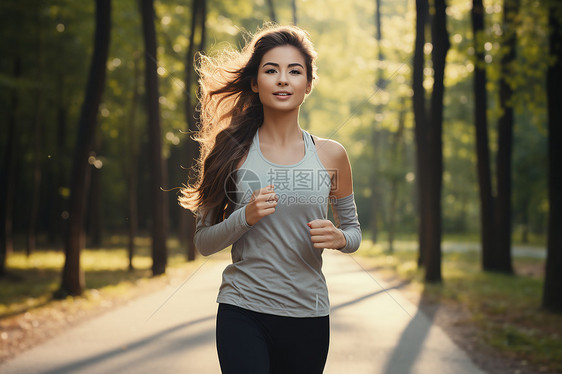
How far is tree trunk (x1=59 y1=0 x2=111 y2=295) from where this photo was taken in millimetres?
10953

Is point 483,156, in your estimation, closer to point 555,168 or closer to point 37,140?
point 555,168

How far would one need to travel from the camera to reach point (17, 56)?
16.5 m

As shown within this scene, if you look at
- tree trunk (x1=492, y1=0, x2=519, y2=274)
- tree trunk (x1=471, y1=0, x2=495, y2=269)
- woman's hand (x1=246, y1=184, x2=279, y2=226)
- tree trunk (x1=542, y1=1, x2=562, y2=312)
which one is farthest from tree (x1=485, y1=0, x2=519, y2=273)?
woman's hand (x1=246, y1=184, x2=279, y2=226)

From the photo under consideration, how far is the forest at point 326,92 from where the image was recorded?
11.1 meters

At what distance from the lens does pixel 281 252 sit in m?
2.70

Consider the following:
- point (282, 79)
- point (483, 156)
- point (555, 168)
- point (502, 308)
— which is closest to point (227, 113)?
point (282, 79)

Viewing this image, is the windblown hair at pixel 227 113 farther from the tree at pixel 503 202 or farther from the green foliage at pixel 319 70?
the tree at pixel 503 202

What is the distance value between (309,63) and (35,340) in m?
6.11

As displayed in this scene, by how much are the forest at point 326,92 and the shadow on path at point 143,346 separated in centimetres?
143

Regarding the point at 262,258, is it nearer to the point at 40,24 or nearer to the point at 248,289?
the point at 248,289

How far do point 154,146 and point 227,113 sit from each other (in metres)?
11.6

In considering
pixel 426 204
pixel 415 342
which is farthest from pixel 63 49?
pixel 415 342

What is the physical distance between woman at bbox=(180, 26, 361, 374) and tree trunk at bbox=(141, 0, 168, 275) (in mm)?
11325

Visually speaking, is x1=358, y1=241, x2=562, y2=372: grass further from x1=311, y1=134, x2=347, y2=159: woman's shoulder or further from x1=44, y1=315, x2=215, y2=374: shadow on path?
x1=311, y1=134, x2=347, y2=159: woman's shoulder
